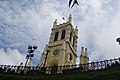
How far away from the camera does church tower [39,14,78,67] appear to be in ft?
159

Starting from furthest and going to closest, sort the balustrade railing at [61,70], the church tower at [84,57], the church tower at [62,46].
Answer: the church tower at [62,46]
the church tower at [84,57]
the balustrade railing at [61,70]

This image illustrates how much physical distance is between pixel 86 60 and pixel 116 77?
27868mm

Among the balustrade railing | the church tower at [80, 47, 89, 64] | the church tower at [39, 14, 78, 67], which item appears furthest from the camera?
the church tower at [39, 14, 78, 67]

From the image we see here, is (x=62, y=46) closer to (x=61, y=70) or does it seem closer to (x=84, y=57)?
(x=84, y=57)

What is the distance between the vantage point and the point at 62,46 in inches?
1976

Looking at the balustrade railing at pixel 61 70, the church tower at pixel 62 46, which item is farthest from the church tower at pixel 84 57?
the balustrade railing at pixel 61 70

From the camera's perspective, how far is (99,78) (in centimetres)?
1734

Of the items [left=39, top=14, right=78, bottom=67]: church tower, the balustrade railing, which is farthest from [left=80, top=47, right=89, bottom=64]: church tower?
the balustrade railing

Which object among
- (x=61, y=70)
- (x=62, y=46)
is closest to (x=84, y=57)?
(x=62, y=46)

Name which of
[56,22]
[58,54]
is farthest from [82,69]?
[56,22]

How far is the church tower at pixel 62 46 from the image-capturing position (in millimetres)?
48500

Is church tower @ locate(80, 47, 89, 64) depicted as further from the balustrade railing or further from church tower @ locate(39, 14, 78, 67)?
the balustrade railing

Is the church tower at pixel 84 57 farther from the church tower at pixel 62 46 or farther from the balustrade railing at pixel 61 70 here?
the balustrade railing at pixel 61 70

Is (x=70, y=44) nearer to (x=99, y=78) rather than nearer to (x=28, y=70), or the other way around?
(x=28, y=70)
